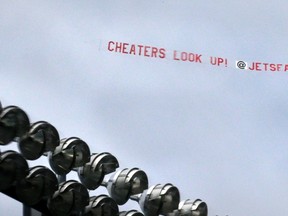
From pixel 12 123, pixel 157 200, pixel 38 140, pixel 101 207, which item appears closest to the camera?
pixel 12 123

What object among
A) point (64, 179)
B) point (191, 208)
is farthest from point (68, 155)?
point (191, 208)

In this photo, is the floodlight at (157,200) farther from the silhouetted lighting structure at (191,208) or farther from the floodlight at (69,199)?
the floodlight at (69,199)

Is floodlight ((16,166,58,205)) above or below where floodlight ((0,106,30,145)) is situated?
below

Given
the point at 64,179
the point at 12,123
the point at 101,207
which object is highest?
the point at 12,123

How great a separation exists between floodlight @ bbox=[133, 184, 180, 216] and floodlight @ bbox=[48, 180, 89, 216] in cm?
89

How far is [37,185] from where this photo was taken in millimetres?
9062

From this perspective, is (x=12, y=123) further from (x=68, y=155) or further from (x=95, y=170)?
(x=95, y=170)

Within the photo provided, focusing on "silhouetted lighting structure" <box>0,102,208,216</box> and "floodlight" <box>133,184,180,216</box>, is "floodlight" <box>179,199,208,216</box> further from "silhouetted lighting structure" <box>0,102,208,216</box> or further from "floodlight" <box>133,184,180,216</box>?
"floodlight" <box>133,184,180,216</box>

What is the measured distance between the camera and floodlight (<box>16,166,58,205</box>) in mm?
8977

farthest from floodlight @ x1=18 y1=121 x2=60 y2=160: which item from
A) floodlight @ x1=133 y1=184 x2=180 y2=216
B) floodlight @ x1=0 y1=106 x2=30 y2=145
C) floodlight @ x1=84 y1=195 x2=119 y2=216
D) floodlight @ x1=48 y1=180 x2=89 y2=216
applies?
floodlight @ x1=133 y1=184 x2=180 y2=216

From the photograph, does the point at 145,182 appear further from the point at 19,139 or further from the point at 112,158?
the point at 19,139

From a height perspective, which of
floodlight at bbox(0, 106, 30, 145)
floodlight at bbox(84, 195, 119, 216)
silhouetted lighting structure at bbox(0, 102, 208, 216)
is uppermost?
floodlight at bbox(0, 106, 30, 145)

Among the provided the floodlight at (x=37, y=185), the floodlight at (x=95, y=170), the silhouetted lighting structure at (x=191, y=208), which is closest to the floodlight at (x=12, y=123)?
the floodlight at (x=37, y=185)

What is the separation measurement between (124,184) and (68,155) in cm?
90
